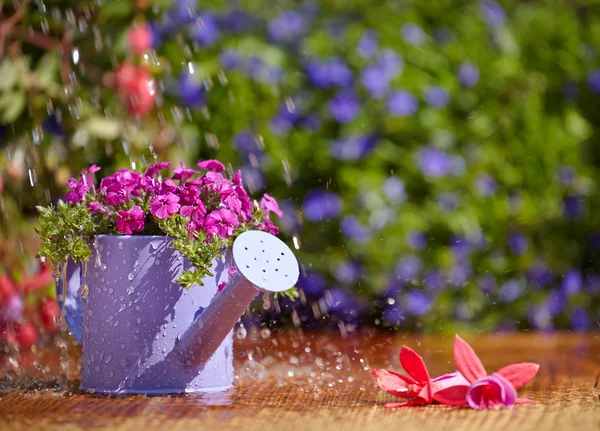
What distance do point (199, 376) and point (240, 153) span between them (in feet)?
5.35

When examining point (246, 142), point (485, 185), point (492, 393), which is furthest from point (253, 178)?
point (492, 393)

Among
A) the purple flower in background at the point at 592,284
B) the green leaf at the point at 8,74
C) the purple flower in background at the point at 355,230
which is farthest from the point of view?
the purple flower in background at the point at 592,284

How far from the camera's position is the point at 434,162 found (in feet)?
9.64

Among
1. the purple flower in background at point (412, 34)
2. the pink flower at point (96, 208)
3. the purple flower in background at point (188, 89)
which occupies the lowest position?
the pink flower at point (96, 208)

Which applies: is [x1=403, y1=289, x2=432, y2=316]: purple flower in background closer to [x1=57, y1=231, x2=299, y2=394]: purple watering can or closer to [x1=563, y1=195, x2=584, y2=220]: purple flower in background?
[x1=563, y1=195, x2=584, y2=220]: purple flower in background

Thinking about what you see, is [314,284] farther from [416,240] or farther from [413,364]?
[413,364]

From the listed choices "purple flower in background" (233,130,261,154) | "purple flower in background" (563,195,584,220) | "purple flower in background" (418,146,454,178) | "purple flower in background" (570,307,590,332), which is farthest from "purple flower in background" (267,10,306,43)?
"purple flower in background" (570,307,590,332)

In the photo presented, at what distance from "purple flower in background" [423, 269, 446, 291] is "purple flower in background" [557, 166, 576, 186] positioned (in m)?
0.54

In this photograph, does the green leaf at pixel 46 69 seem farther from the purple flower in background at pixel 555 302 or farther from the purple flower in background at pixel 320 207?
the purple flower in background at pixel 555 302

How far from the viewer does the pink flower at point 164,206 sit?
1287 millimetres

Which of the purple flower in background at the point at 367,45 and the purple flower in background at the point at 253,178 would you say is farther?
the purple flower in background at the point at 367,45

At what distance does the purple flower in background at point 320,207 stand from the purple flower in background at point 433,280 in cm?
38

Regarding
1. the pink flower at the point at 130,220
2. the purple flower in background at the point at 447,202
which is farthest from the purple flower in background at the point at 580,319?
the pink flower at the point at 130,220

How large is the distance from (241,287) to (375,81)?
185 cm
